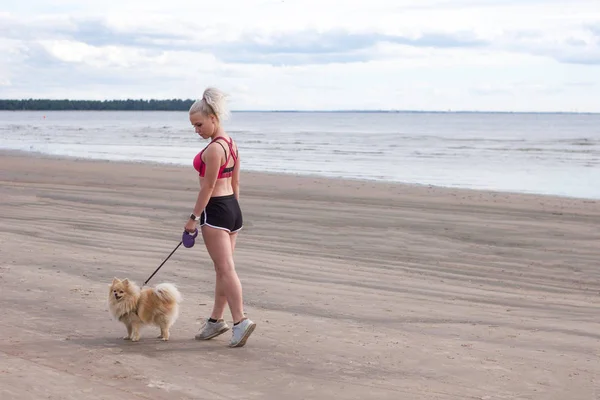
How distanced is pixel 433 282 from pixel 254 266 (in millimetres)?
1966

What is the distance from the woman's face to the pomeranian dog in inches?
45.9

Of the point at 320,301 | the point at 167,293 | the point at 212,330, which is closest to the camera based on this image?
the point at 167,293

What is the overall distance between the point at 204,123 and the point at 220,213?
24.8 inches

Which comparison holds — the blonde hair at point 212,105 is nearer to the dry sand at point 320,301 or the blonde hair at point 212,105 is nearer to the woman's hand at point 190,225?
the woman's hand at point 190,225

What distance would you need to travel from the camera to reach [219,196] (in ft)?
18.4

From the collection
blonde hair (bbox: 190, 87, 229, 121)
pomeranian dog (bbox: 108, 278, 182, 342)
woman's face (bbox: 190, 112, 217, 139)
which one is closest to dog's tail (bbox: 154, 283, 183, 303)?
pomeranian dog (bbox: 108, 278, 182, 342)

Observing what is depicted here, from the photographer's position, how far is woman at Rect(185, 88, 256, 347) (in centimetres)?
549

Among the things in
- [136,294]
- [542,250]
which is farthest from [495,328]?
[542,250]

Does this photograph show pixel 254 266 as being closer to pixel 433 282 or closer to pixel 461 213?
pixel 433 282

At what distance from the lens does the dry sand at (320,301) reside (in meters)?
5.06

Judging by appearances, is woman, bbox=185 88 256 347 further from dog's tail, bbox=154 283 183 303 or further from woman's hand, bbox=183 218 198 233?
dog's tail, bbox=154 283 183 303

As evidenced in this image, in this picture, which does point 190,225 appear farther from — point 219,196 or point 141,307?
point 141,307

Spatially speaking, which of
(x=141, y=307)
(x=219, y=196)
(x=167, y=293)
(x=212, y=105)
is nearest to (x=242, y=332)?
(x=167, y=293)

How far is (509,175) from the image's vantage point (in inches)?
1035
